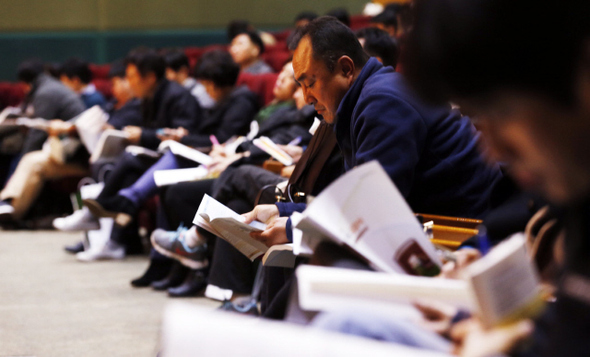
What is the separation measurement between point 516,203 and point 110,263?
325 centimetres

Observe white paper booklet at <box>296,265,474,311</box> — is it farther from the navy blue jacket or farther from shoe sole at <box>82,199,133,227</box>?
shoe sole at <box>82,199,133,227</box>

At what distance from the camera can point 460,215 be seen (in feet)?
6.27

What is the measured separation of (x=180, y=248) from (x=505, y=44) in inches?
103

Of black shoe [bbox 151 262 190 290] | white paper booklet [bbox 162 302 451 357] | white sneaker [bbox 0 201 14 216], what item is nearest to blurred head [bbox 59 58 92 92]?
white sneaker [bbox 0 201 14 216]

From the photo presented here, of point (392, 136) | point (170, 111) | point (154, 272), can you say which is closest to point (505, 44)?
point (392, 136)

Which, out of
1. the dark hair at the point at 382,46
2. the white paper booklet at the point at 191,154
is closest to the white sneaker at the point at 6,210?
the white paper booklet at the point at 191,154

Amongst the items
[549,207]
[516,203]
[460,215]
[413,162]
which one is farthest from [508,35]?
[460,215]

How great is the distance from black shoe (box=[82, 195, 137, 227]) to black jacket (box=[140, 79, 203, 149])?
1.68ft

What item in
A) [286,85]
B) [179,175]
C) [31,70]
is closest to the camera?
[179,175]

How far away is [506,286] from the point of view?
2.99 ft

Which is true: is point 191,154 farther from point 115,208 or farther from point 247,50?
point 247,50

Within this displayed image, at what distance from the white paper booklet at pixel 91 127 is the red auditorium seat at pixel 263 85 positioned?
1231 millimetres

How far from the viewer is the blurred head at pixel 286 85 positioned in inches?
140

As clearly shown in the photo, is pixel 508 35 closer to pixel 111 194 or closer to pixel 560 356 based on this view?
pixel 560 356
